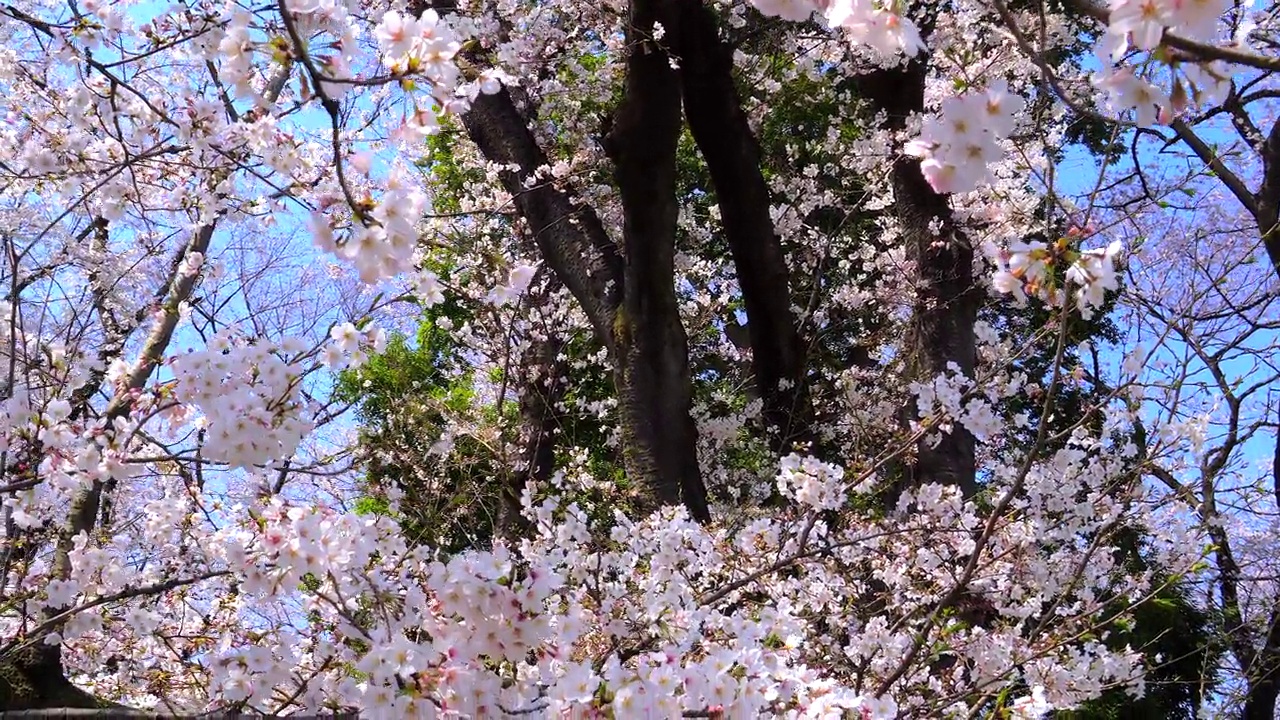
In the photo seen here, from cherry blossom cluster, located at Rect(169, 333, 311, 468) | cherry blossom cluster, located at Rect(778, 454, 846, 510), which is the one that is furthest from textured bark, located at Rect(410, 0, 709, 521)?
cherry blossom cluster, located at Rect(169, 333, 311, 468)

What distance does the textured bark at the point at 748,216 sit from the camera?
3.91m

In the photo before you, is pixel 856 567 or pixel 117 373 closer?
pixel 117 373

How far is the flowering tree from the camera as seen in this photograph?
174 centimetres

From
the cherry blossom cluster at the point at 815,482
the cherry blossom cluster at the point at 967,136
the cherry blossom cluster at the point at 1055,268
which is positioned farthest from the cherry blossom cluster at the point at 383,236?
the cherry blossom cluster at the point at 815,482

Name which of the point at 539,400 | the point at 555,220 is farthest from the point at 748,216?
the point at 539,400

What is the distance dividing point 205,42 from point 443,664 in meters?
1.80

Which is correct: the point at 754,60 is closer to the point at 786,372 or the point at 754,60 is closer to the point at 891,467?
the point at 786,372

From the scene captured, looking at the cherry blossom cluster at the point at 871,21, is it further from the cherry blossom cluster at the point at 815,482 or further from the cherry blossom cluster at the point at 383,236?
the cherry blossom cluster at the point at 815,482

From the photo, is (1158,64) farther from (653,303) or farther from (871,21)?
(653,303)

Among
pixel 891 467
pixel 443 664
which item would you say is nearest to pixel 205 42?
pixel 443 664

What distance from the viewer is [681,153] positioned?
26.1ft

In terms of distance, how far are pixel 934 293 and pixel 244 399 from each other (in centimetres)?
319

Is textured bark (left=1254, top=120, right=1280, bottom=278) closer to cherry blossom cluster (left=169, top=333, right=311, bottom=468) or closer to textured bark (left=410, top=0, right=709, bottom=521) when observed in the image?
textured bark (left=410, top=0, right=709, bottom=521)

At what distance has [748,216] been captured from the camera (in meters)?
4.32
